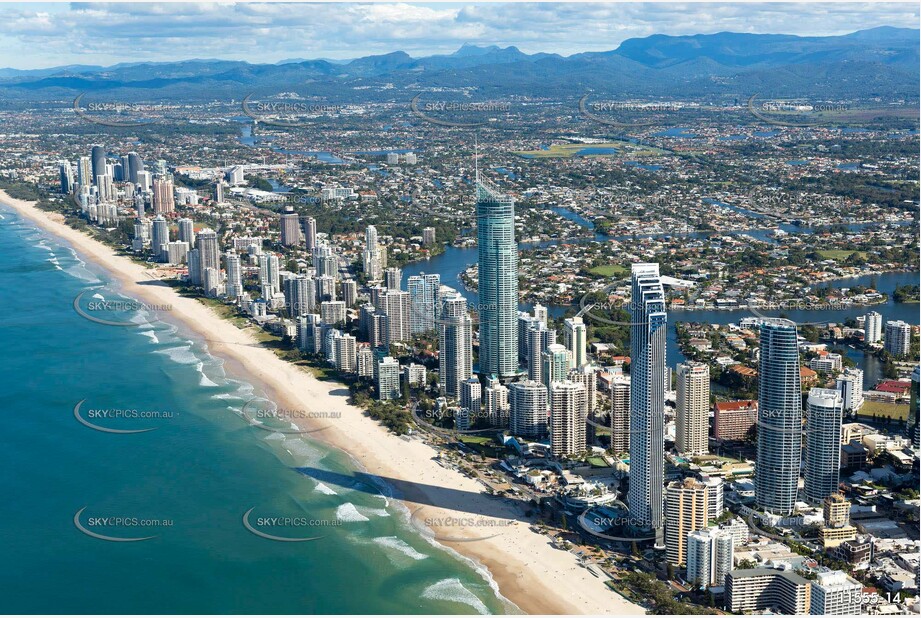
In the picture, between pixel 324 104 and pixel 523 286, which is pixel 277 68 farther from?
pixel 523 286

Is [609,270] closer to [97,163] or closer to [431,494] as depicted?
[431,494]

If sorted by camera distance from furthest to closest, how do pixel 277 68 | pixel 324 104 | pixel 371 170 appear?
pixel 277 68 < pixel 324 104 < pixel 371 170

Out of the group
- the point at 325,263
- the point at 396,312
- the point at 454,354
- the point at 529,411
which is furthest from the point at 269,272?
the point at 529,411

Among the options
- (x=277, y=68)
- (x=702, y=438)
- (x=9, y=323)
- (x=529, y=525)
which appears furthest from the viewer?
(x=277, y=68)

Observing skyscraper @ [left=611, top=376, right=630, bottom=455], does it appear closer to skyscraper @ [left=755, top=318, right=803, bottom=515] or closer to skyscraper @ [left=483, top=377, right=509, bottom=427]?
skyscraper @ [left=483, top=377, right=509, bottom=427]

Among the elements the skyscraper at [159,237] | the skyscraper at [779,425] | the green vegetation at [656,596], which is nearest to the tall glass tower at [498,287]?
the skyscraper at [779,425]

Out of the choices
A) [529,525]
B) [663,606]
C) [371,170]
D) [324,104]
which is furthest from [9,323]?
[324,104]

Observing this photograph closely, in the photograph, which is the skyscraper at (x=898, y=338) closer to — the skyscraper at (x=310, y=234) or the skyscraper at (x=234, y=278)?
the skyscraper at (x=234, y=278)
